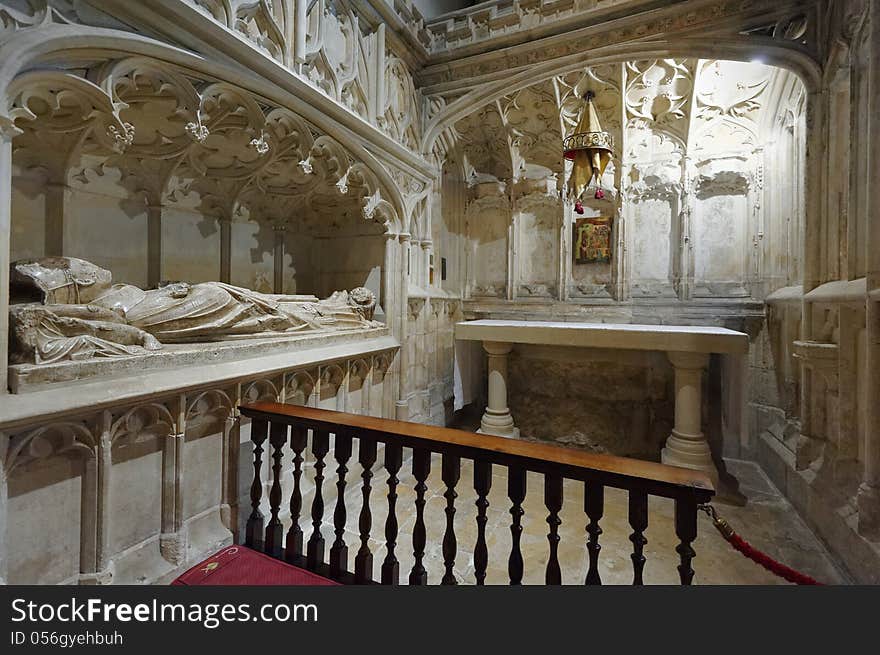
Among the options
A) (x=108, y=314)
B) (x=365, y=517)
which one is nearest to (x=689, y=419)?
(x=365, y=517)

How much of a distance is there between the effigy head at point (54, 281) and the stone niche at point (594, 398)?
4.63 metres

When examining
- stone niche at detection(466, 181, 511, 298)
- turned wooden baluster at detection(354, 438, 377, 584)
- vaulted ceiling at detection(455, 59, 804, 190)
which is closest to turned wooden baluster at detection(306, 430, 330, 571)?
turned wooden baluster at detection(354, 438, 377, 584)

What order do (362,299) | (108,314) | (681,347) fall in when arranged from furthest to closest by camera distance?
(362,299), (681,347), (108,314)

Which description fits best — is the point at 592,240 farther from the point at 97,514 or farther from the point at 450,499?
the point at 97,514

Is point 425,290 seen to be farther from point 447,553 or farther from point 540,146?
point 447,553

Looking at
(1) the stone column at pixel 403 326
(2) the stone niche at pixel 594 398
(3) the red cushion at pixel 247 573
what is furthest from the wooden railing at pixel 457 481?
(2) the stone niche at pixel 594 398

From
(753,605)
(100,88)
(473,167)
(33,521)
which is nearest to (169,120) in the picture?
(100,88)

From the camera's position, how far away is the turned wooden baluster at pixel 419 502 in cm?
180

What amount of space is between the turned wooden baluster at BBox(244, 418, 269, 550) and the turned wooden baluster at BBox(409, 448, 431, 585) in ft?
3.35

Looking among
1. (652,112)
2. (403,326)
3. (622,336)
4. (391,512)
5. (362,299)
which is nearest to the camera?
(391,512)

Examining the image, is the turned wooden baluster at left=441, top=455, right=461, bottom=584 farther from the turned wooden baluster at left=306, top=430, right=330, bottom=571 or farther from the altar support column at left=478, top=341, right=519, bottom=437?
the altar support column at left=478, top=341, right=519, bottom=437

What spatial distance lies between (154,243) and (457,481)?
3.27 metres

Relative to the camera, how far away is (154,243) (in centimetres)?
338

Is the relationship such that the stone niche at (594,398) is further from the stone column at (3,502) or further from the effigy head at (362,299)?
the stone column at (3,502)
